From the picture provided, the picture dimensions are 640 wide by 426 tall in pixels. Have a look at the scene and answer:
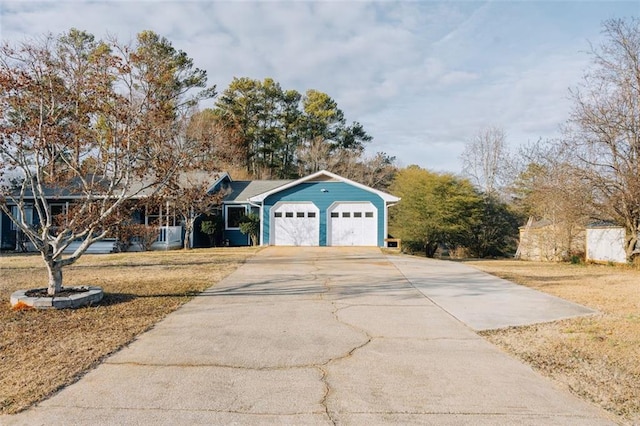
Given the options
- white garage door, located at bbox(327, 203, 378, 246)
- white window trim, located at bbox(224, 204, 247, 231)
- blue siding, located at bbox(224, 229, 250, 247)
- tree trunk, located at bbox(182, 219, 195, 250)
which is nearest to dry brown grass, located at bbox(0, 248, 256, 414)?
tree trunk, located at bbox(182, 219, 195, 250)

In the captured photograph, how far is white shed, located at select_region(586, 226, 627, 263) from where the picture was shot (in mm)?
20391

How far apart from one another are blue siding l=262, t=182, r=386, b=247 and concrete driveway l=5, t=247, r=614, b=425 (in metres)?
15.4

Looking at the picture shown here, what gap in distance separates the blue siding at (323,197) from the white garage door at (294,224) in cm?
26

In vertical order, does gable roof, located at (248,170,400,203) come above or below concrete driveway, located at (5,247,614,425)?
above

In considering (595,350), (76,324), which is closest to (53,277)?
(76,324)

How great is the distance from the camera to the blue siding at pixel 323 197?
23562 millimetres

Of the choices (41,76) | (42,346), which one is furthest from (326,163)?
(42,346)

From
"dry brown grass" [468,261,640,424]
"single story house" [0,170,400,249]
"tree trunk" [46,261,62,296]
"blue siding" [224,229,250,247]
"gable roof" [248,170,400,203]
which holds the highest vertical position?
"gable roof" [248,170,400,203]

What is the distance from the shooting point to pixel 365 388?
4.26 meters

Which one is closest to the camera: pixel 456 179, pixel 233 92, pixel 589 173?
pixel 589 173

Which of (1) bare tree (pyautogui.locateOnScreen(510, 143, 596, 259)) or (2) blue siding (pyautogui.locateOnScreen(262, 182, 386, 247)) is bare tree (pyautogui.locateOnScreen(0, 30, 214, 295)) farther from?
(1) bare tree (pyautogui.locateOnScreen(510, 143, 596, 259))

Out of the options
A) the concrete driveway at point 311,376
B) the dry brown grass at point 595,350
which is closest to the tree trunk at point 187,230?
the concrete driveway at point 311,376

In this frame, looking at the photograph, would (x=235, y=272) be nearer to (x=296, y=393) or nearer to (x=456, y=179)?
(x=296, y=393)

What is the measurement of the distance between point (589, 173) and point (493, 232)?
11.7 metres
